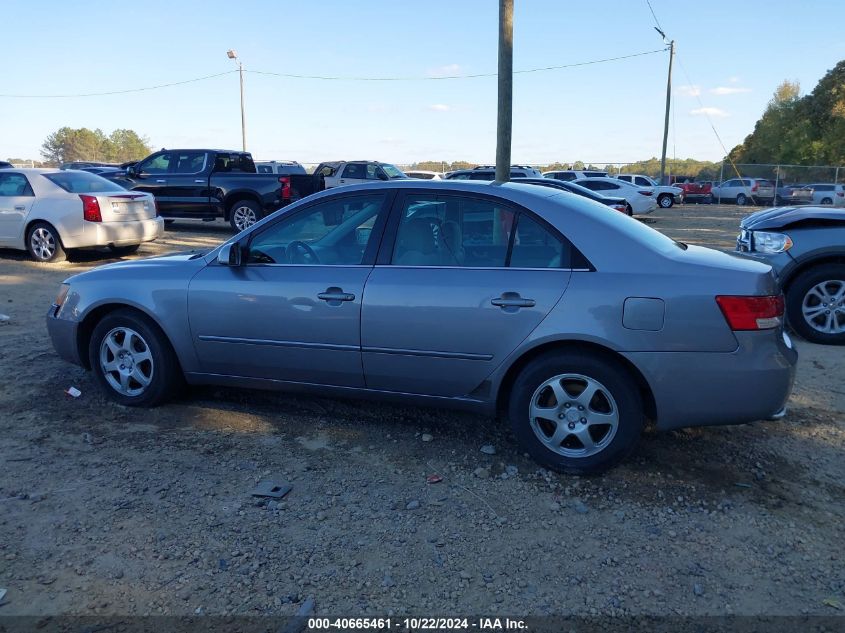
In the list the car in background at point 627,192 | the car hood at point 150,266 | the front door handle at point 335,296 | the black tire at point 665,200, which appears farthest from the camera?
the black tire at point 665,200

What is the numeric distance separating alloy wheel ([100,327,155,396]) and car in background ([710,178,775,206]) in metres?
36.6

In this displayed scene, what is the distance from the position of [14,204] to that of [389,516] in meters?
10.1

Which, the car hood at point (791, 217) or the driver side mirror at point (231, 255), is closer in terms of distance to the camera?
the driver side mirror at point (231, 255)

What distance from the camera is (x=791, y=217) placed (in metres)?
6.70

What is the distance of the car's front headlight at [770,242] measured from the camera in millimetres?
6605

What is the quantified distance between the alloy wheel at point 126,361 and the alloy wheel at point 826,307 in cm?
600

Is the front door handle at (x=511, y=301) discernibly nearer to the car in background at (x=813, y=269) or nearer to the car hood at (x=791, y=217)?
the car in background at (x=813, y=269)

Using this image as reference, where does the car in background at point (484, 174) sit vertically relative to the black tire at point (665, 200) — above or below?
above

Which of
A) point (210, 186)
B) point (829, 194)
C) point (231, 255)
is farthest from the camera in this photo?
point (829, 194)

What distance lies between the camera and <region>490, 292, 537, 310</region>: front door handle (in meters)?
3.60

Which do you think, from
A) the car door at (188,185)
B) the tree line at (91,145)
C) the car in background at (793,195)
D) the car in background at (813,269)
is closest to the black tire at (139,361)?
the car in background at (813,269)

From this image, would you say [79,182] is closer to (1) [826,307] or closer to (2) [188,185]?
(2) [188,185]

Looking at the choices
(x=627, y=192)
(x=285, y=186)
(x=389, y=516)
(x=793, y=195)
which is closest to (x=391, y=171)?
(x=285, y=186)

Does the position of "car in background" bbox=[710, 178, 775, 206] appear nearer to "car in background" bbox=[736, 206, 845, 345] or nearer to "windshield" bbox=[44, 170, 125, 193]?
"car in background" bbox=[736, 206, 845, 345]
